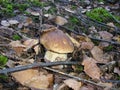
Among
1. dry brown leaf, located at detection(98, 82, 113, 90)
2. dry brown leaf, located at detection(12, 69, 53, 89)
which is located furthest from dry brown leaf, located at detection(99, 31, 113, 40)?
dry brown leaf, located at detection(12, 69, 53, 89)

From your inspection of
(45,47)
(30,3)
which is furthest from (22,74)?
(30,3)

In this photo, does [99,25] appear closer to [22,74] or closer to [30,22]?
[30,22]

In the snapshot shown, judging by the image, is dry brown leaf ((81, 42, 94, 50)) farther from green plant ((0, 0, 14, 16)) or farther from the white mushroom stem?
green plant ((0, 0, 14, 16))

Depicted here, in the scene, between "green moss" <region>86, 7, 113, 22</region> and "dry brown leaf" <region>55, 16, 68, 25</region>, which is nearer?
"dry brown leaf" <region>55, 16, 68, 25</region>

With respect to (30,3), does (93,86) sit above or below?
below

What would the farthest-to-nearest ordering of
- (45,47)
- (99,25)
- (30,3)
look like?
(30,3), (99,25), (45,47)

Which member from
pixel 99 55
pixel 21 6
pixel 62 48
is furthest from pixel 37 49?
pixel 21 6

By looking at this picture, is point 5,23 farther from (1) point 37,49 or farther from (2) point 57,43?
(2) point 57,43
